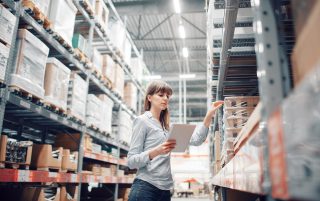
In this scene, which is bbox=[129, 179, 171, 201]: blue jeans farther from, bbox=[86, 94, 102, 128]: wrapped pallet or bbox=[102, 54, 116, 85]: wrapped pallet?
bbox=[102, 54, 116, 85]: wrapped pallet

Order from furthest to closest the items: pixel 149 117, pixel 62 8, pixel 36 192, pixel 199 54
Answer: pixel 199 54 < pixel 62 8 < pixel 36 192 < pixel 149 117

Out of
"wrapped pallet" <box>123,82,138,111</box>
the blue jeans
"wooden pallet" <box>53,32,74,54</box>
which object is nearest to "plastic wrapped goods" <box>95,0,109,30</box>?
"wooden pallet" <box>53,32,74,54</box>

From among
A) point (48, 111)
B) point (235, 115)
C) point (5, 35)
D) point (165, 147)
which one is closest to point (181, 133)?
point (165, 147)

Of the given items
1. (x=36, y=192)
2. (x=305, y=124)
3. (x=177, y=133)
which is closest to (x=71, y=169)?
(x=36, y=192)

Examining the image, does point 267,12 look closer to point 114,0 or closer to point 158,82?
point 158,82

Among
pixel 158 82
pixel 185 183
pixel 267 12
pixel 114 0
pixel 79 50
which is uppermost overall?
pixel 114 0

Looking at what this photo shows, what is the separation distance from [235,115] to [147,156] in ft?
3.81

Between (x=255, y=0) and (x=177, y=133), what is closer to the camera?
(x=255, y=0)

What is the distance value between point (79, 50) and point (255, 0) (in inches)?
167

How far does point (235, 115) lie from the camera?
10.4 feet

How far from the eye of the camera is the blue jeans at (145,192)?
8.25 ft

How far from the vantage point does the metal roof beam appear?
8844 millimetres

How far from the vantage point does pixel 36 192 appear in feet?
12.8

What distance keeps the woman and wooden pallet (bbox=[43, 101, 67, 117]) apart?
1744 mm
